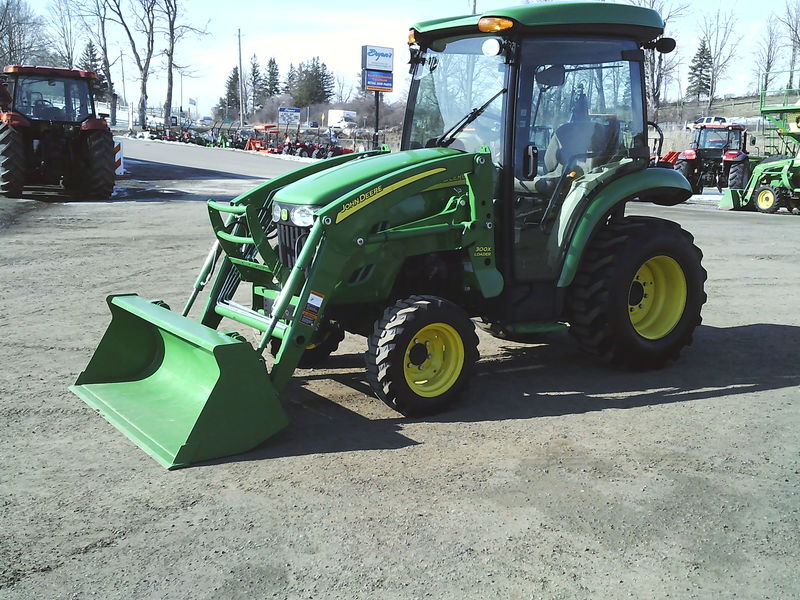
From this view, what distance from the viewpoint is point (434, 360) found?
5.11 m

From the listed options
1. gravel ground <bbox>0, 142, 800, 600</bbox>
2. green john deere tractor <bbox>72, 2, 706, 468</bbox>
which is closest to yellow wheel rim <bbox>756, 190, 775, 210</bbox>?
gravel ground <bbox>0, 142, 800, 600</bbox>

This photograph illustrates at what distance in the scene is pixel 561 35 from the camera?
546 cm

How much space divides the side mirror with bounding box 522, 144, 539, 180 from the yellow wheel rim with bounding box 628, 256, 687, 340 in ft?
3.98

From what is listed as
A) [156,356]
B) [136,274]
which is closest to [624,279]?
[156,356]

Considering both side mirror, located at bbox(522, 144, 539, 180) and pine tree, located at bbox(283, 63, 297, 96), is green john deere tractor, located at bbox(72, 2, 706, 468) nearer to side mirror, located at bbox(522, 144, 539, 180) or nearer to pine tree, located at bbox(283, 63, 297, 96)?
side mirror, located at bbox(522, 144, 539, 180)

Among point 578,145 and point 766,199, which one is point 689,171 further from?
point 578,145

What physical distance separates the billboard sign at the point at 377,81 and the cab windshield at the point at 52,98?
19172 mm

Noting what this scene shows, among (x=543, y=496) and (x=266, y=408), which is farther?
(x=266, y=408)

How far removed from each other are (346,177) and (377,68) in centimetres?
3497

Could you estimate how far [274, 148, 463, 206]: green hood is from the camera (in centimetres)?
497

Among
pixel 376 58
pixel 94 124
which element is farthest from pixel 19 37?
pixel 94 124

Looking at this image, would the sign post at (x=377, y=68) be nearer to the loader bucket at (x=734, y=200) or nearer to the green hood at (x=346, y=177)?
the loader bucket at (x=734, y=200)

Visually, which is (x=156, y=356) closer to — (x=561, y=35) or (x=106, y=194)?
(x=561, y=35)

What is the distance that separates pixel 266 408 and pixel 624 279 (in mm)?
2649
